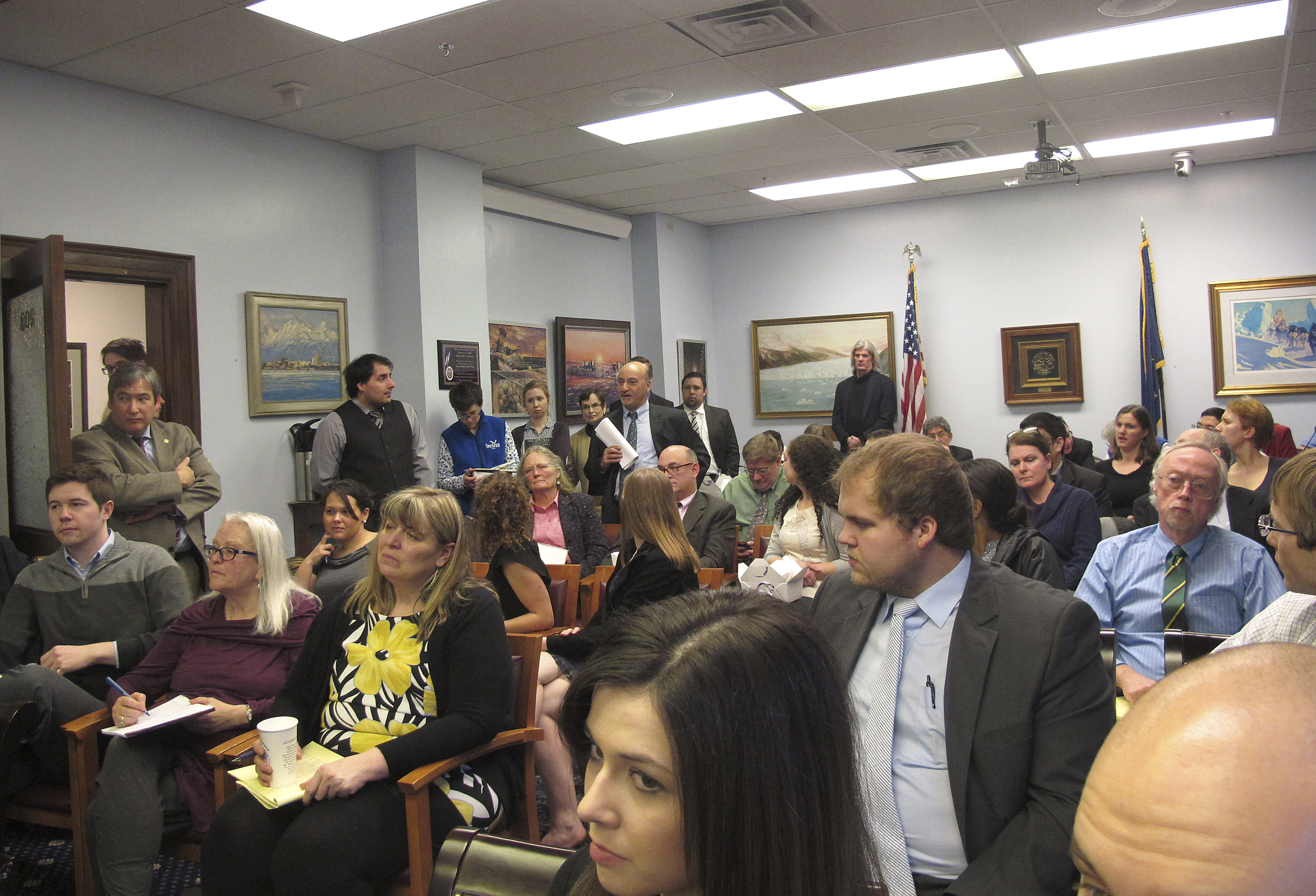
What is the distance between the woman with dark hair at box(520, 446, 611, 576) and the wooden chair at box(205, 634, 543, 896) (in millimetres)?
2290

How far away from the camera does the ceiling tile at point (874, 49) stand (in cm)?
497

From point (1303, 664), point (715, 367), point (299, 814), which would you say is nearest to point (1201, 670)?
point (1303, 664)

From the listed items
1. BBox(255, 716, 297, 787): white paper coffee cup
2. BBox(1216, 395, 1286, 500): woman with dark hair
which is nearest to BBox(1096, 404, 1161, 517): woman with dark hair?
BBox(1216, 395, 1286, 500): woman with dark hair

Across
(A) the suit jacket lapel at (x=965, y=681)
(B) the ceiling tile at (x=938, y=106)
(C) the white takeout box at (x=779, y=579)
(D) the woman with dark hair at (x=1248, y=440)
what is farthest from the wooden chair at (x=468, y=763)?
(B) the ceiling tile at (x=938, y=106)

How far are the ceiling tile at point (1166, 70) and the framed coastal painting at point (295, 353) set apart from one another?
493cm

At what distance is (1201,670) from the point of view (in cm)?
55

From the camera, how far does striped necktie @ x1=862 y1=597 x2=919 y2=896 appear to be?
5.54ft

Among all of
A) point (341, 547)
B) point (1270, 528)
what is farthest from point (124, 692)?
point (1270, 528)

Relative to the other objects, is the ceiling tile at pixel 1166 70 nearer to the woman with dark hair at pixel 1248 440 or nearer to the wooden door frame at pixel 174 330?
the woman with dark hair at pixel 1248 440

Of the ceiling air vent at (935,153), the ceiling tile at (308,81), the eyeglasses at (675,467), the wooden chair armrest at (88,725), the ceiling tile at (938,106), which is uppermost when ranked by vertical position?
the ceiling air vent at (935,153)

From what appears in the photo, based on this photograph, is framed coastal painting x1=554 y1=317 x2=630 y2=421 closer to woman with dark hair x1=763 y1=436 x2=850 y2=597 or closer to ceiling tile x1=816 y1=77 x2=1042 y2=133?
ceiling tile x1=816 y1=77 x2=1042 y2=133

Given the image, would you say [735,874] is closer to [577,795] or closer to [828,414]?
[577,795]

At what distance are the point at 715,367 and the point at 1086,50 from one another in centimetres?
576

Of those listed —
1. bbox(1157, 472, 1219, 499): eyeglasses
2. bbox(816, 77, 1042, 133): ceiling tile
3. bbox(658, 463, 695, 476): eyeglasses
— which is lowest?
bbox(1157, 472, 1219, 499): eyeglasses
